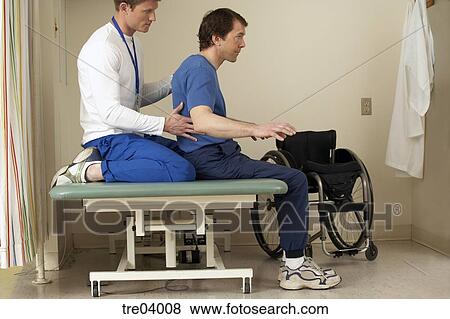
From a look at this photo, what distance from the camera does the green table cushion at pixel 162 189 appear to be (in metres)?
2.81

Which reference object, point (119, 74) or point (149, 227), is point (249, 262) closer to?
point (149, 227)

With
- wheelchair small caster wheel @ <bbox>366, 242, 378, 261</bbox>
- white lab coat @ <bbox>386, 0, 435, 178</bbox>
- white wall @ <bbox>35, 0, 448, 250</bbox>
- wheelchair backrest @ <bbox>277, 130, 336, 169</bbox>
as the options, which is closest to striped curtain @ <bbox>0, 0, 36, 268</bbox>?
white wall @ <bbox>35, 0, 448, 250</bbox>

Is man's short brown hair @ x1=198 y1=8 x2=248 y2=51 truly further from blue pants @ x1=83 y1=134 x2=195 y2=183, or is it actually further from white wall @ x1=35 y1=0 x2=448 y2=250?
white wall @ x1=35 y1=0 x2=448 y2=250

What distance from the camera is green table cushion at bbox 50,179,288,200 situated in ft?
9.21

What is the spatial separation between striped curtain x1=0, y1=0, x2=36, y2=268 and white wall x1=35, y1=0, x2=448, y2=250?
1294 millimetres

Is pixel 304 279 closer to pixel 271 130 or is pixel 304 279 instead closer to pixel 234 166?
pixel 234 166

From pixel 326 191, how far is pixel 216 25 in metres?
1.07

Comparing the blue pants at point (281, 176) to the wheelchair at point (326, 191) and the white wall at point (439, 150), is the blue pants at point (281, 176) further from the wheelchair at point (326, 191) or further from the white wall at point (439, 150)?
the white wall at point (439, 150)

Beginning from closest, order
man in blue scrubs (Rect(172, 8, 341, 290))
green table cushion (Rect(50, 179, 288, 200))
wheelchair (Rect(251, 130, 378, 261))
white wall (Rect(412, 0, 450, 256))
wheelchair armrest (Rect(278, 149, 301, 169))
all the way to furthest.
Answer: green table cushion (Rect(50, 179, 288, 200)) < man in blue scrubs (Rect(172, 8, 341, 290)) < wheelchair (Rect(251, 130, 378, 261)) < wheelchair armrest (Rect(278, 149, 301, 169)) < white wall (Rect(412, 0, 450, 256))

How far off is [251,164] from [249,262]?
2.91 ft

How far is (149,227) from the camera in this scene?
10.2 feet

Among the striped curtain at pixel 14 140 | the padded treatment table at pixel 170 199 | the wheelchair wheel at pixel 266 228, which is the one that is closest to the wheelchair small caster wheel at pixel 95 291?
the padded treatment table at pixel 170 199

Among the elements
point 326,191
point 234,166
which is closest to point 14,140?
point 234,166
